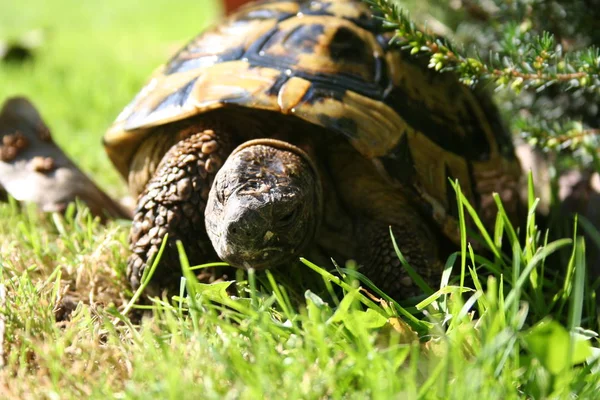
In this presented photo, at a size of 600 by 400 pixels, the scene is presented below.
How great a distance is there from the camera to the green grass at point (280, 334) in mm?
1386

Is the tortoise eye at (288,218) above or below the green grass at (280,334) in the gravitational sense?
above

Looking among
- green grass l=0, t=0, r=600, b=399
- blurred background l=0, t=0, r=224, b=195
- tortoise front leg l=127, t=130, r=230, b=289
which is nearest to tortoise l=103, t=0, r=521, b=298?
tortoise front leg l=127, t=130, r=230, b=289

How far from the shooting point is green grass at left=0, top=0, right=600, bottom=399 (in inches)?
54.6

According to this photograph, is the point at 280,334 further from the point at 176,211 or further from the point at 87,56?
the point at 87,56

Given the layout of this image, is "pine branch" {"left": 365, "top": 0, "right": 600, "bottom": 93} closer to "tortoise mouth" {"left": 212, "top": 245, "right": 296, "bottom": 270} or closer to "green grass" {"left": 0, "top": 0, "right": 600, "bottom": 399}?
"green grass" {"left": 0, "top": 0, "right": 600, "bottom": 399}

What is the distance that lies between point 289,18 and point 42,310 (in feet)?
4.39

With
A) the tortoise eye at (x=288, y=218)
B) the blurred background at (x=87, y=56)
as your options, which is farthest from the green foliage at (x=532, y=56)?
the blurred background at (x=87, y=56)

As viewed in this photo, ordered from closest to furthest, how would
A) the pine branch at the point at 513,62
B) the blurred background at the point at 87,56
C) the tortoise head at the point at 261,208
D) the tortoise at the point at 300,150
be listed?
the tortoise head at the point at 261,208
the tortoise at the point at 300,150
the pine branch at the point at 513,62
the blurred background at the point at 87,56

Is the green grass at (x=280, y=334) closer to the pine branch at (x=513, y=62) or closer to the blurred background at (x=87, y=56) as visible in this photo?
the pine branch at (x=513, y=62)

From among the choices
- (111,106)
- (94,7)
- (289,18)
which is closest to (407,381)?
(289,18)

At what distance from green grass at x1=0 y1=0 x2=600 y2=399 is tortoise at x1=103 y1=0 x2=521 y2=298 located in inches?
6.2

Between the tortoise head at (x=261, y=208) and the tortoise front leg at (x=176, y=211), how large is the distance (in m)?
0.14

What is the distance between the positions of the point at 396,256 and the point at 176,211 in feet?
2.26

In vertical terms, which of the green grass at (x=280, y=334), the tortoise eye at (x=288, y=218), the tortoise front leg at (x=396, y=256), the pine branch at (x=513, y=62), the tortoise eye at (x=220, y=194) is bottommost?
the tortoise front leg at (x=396, y=256)
